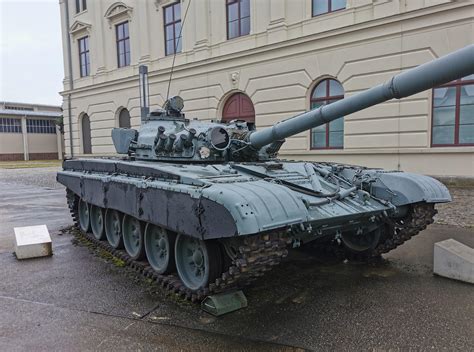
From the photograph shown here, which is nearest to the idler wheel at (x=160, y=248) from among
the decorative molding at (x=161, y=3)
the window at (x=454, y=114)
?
the window at (x=454, y=114)

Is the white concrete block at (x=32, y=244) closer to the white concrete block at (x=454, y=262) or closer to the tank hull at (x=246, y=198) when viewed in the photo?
the tank hull at (x=246, y=198)

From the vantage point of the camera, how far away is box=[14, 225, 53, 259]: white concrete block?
702 centimetres

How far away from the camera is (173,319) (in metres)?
4.54

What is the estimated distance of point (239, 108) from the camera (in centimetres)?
1806

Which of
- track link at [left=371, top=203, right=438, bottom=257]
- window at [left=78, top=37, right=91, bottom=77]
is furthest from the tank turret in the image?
window at [left=78, top=37, right=91, bottom=77]

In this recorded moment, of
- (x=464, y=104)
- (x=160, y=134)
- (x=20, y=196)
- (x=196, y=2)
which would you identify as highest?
(x=196, y=2)

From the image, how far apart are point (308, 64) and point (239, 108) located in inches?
151

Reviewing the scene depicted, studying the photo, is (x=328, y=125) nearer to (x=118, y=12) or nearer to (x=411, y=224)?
(x=411, y=224)

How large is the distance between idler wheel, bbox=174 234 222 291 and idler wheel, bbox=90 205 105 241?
119 inches

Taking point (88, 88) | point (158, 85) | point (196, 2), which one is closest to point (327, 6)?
point (196, 2)

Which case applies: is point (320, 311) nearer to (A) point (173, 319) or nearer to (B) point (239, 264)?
(B) point (239, 264)

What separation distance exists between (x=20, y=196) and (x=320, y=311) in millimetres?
14379

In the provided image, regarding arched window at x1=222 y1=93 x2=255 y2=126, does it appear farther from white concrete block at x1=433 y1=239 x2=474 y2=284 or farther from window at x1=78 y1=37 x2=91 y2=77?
white concrete block at x1=433 y1=239 x2=474 y2=284

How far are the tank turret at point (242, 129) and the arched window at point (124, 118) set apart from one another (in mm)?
15532
